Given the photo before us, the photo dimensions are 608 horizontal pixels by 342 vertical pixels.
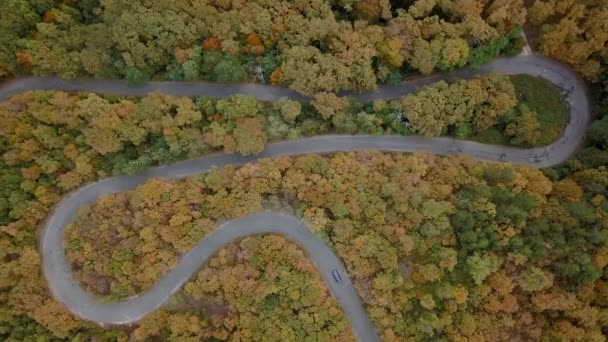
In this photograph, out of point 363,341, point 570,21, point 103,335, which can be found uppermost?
point 570,21

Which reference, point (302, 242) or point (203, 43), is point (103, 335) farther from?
point (203, 43)

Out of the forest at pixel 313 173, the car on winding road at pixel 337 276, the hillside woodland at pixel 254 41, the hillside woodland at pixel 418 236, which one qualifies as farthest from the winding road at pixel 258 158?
the hillside woodland at pixel 254 41

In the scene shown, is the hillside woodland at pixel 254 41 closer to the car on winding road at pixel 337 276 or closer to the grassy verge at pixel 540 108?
the grassy verge at pixel 540 108

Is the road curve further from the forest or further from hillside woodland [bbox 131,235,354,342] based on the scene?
hillside woodland [bbox 131,235,354,342]

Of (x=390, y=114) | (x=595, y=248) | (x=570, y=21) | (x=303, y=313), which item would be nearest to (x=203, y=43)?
(x=390, y=114)

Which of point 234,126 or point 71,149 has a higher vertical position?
point 234,126

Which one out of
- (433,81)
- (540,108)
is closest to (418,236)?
(433,81)
